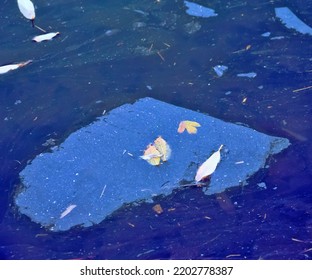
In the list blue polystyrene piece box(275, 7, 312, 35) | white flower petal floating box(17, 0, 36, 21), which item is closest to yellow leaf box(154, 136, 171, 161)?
blue polystyrene piece box(275, 7, 312, 35)

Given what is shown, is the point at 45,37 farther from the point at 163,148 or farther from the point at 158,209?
the point at 158,209

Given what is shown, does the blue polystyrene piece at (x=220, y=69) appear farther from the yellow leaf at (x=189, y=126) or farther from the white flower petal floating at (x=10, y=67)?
the white flower petal floating at (x=10, y=67)

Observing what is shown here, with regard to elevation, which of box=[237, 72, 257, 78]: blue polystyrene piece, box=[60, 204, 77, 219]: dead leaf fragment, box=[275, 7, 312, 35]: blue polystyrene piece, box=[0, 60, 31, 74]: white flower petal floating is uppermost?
box=[0, 60, 31, 74]: white flower petal floating

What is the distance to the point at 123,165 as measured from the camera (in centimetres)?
227

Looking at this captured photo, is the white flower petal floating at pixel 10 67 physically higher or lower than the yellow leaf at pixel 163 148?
higher

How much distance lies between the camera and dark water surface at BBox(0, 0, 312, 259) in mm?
2062

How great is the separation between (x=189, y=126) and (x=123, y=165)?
1.35 ft

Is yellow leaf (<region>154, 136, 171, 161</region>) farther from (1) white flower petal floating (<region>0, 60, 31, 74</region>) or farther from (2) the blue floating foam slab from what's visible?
(1) white flower petal floating (<region>0, 60, 31, 74</region>)

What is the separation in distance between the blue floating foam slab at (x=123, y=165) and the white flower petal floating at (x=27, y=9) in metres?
1.10

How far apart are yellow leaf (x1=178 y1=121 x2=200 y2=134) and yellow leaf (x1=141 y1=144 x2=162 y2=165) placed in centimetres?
17

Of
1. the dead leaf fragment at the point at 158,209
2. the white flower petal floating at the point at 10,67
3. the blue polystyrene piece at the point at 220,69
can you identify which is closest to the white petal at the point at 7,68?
the white flower petal floating at the point at 10,67

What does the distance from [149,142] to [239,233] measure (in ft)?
2.15

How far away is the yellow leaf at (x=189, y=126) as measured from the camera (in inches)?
92.7

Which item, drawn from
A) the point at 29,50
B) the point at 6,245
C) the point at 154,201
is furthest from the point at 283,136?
the point at 29,50
